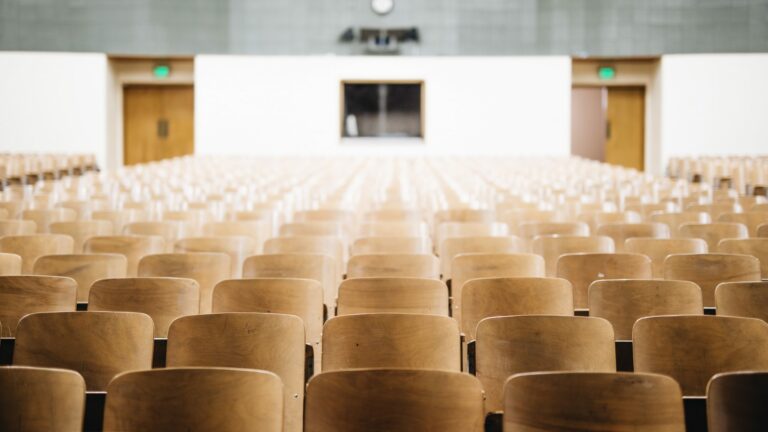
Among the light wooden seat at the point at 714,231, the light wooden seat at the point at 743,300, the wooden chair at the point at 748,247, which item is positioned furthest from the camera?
the light wooden seat at the point at 714,231

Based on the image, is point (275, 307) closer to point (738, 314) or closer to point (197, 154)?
point (738, 314)

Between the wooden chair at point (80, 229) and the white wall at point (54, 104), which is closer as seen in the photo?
the wooden chair at point (80, 229)

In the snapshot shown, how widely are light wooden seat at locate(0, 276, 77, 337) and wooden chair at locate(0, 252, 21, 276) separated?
535mm

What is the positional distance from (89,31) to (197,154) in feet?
11.7

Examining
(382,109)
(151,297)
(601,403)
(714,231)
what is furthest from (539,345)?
(382,109)

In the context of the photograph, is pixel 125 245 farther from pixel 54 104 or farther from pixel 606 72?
pixel 606 72

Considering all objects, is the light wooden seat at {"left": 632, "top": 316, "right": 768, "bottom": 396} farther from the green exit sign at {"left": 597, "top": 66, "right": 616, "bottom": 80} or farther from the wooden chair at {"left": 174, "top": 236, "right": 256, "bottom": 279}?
the green exit sign at {"left": 597, "top": 66, "right": 616, "bottom": 80}

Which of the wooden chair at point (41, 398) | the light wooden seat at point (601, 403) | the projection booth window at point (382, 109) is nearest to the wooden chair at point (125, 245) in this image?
the wooden chair at point (41, 398)

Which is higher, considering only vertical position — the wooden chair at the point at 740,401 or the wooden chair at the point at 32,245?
the wooden chair at the point at 32,245

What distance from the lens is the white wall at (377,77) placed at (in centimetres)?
1761

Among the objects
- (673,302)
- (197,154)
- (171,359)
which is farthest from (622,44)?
(171,359)

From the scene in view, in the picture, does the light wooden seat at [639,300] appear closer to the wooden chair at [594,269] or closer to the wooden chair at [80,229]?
the wooden chair at [594,269]

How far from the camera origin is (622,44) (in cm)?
1730

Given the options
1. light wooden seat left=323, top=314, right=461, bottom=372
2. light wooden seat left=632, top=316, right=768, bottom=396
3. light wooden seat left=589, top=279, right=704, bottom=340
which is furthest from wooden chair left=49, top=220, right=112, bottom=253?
light wooden seat left=632, top=316, right=768, bottom=396
